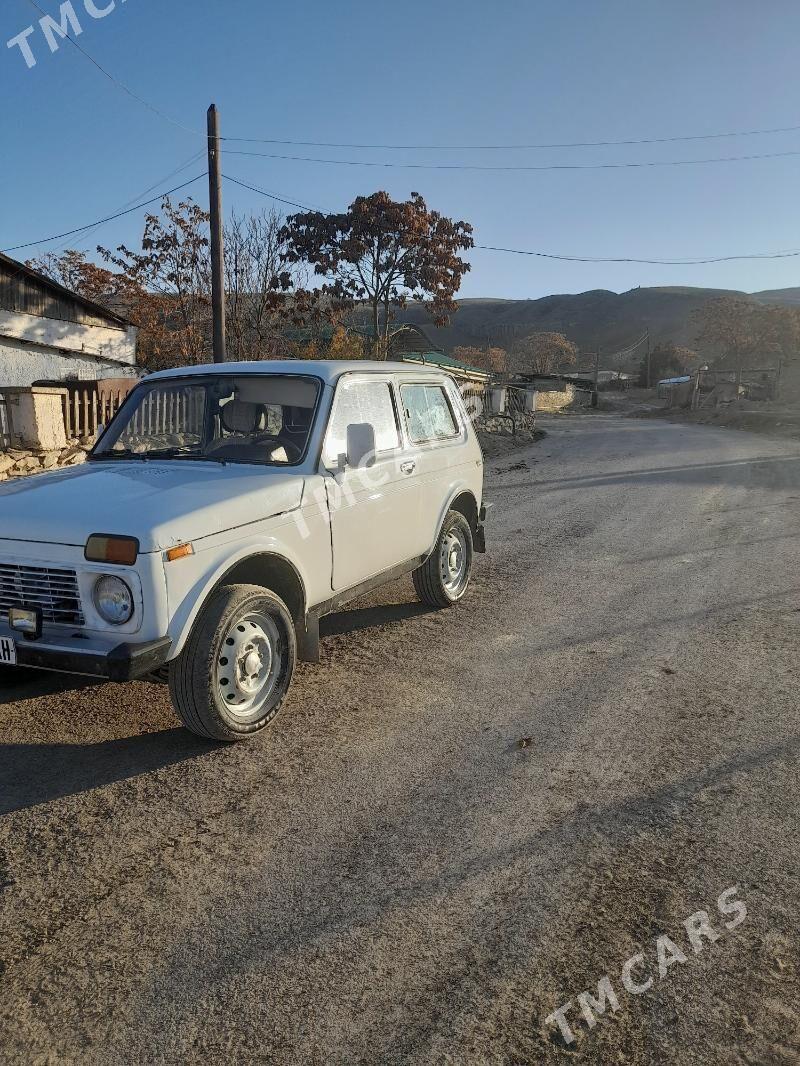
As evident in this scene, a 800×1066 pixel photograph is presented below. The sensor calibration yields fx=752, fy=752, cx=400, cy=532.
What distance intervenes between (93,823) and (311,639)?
153 centimetres

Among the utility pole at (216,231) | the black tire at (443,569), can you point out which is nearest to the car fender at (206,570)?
the black tire at (443,569)

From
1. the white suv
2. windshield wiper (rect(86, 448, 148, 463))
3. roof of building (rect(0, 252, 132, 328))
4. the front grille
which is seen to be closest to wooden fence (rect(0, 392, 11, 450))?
the white suv

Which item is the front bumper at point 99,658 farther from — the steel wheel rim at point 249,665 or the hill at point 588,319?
the hill at point 588,319

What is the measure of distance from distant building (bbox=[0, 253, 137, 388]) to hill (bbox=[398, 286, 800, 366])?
112 metres

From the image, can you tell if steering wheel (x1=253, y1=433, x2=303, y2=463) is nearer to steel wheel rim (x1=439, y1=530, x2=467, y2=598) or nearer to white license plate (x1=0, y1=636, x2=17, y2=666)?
white license plate (x1=0, y1=636, x2=17, y2=666)

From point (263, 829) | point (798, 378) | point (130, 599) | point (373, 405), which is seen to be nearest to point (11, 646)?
point (130, 599)

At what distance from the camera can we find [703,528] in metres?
9.52

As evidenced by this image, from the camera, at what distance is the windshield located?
181 inches

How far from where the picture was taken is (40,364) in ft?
83.1

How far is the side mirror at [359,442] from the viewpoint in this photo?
4.54 metres

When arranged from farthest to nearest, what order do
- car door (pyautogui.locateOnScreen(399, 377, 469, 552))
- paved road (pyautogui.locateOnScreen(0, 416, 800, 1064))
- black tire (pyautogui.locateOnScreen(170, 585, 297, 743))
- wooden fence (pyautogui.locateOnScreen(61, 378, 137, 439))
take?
wooden fence (pyautogui.locateOnScreen(61, 378, 137, 439)) → car door (pyautogui.locateOnScreen(399, 377, 469, 552)) → black tire (pyautogui.locateOnScreen(170, 585, 297, 743)) → paved road (pyautogui.locateOnScreen(0, 416, 800, 1064))

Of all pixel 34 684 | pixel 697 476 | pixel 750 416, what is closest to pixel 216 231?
pixel 697 476

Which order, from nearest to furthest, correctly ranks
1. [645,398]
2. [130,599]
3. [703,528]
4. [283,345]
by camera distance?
[130,599] → [703,528] → [283,345] → [645,398]

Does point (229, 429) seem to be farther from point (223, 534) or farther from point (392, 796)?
point (392, 796)
